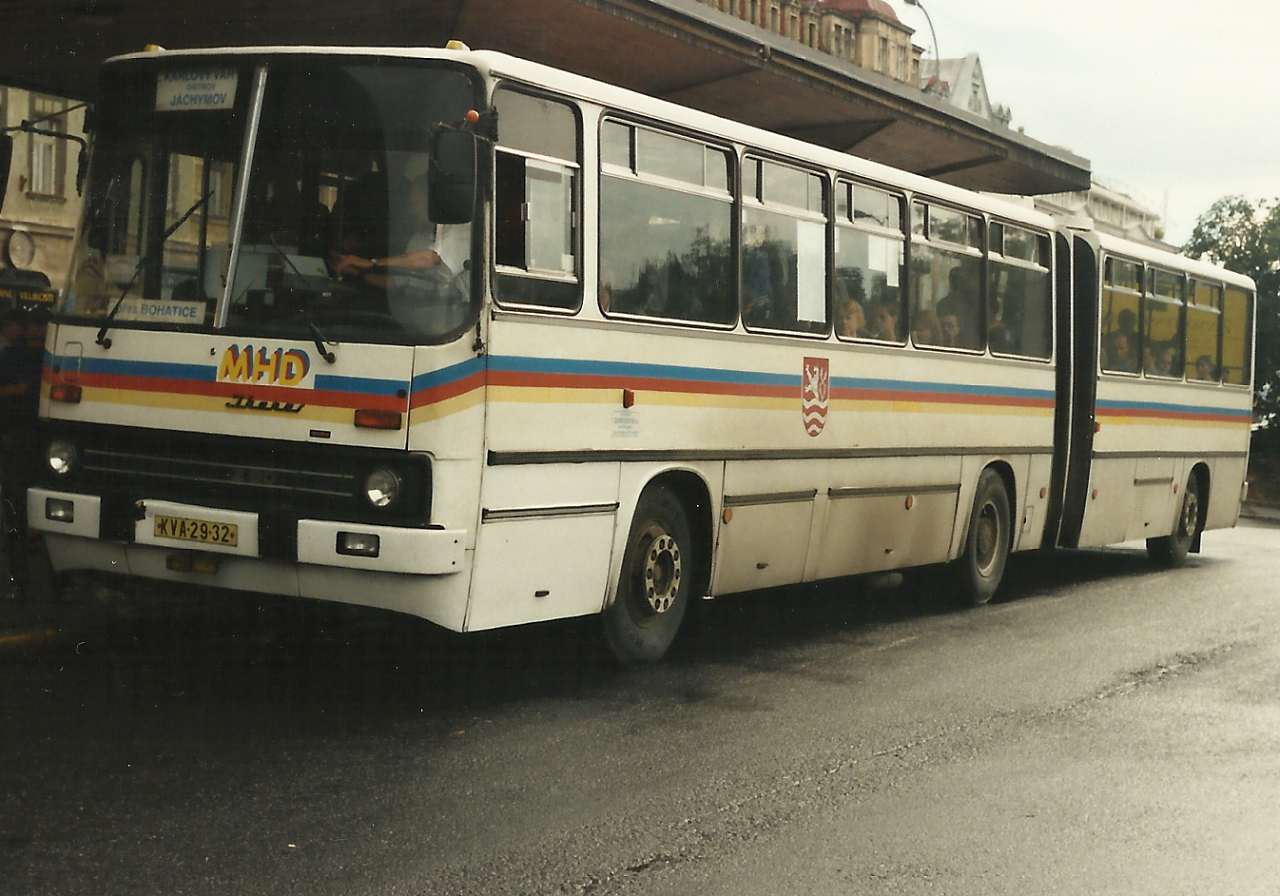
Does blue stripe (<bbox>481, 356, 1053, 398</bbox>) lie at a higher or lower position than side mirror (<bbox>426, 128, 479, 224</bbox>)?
lower

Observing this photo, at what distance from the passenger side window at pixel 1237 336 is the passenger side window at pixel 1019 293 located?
4998 mm

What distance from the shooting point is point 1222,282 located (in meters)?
19.3

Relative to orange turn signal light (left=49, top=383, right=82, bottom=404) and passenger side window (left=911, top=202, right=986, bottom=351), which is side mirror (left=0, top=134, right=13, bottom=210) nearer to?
orange turn signal light (left=49, top=383, right=82, bottom=404)

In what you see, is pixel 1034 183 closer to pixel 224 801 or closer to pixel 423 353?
pixel 423 353

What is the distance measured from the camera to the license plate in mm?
8117

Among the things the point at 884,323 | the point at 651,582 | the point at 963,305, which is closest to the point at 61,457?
the point at 651,582

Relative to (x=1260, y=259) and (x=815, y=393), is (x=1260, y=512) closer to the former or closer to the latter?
(x=1260, y=259)

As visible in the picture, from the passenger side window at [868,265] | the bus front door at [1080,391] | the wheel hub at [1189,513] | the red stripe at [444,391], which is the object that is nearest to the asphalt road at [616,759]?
the red stripe at [444,391]

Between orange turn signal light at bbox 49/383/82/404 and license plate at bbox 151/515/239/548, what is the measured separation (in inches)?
32.3

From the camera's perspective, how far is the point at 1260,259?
150 feet

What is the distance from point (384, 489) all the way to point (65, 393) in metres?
1.84

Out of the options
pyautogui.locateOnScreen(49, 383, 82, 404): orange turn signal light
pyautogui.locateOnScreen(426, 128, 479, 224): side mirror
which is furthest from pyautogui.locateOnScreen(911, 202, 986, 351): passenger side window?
pyautogui.locateOnScreen(49, 383, 82, 404): orange turn signal light

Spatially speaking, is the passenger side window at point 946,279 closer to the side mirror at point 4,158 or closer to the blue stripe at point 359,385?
the blue stripe at point 359,385

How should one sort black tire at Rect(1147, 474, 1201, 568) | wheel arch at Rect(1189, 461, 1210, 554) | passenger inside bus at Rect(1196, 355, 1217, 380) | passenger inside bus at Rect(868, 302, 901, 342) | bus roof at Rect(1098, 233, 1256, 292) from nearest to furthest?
1. passenger inside bus at Rect(868, 302, 901, 342)
2. bus roof at Rect(1098, 233, 1256, 292)
3. black tire at Rect(1147, 474, 1201, 568)
4. passenger inside bus at Rect(1196, 355, 1217, 380)
5. wheel arch at Rect(1189, 461, 1210, 554)
